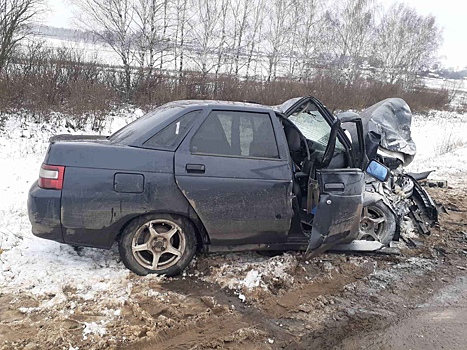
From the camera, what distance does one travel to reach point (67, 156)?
10.8 feet

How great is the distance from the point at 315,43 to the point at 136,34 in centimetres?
1502

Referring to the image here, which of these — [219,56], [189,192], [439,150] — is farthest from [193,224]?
[219,56]

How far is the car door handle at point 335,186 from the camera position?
3809mm

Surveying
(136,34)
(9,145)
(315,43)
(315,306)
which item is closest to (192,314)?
(315,306)

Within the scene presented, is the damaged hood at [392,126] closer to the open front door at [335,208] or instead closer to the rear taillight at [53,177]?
the open front door at [335,208]

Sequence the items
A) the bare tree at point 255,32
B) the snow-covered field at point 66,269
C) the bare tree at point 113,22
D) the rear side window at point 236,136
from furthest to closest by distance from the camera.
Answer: the bare tree at point 255,32
the bare tree at point 113,22
the rear side window at point 236,136
the snow-covered field at point 66,269

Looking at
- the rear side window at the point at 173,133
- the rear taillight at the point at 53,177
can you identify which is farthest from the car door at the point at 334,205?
the rear taillight at the point at 53,177

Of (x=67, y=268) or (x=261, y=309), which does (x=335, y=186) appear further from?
(x=67, y=268)

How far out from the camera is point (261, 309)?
3.25 meters

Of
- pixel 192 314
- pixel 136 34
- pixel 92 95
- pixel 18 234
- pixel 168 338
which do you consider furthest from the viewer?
pixel 136 34

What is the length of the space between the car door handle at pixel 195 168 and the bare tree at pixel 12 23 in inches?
413

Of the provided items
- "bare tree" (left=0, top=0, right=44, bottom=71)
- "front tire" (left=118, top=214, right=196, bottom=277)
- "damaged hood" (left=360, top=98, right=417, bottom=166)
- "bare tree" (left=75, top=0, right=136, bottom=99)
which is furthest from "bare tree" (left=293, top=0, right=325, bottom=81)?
"front tire" (left=118, top=214, right=196, bottom=277)

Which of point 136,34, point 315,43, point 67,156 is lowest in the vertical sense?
point 67,156

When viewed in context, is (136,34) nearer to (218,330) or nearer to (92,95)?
(92,95)
